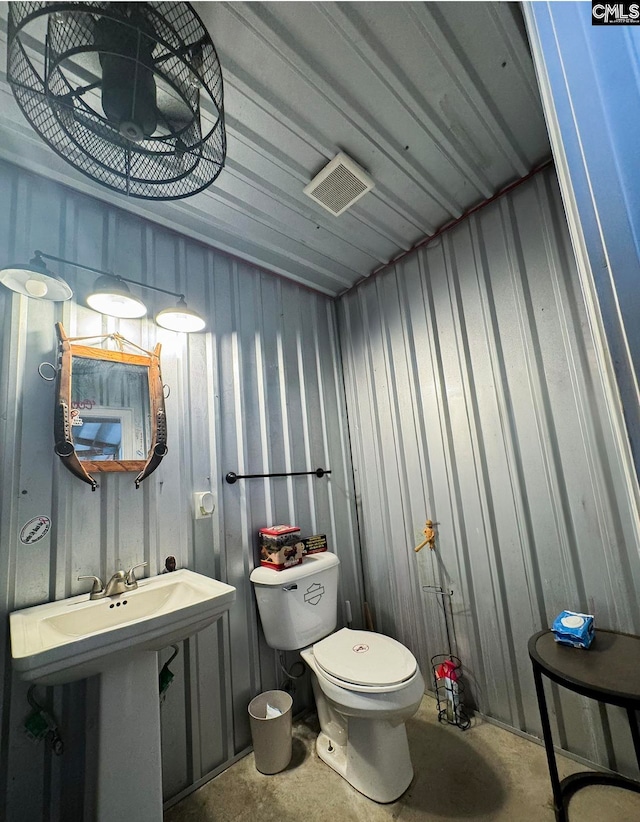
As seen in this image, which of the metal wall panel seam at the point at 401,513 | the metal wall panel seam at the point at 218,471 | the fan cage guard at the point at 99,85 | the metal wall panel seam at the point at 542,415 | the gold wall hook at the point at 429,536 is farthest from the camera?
the metal wall panel seam at the point at 401,513

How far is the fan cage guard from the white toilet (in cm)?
168

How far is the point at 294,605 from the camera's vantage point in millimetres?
1647

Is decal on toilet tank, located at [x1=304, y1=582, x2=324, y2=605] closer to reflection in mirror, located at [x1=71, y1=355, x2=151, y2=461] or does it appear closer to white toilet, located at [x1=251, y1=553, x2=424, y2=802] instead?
white toilet, located at [x1=251, y1=553, x2=424, y2=802]

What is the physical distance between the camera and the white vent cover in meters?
1.45

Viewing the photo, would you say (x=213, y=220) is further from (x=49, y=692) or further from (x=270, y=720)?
(x=270, y=720)

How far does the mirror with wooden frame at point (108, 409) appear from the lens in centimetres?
131

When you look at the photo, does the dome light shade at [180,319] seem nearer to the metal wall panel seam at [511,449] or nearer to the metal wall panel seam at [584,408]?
the metal wall panel seam at [511,449]

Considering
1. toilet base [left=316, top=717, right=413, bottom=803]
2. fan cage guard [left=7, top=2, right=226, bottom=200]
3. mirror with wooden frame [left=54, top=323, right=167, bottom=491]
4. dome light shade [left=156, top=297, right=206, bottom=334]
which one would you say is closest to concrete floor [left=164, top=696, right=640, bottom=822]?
toilet base [left=316, top=717, right=413, bottom=803]

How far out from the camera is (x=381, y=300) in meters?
2.22

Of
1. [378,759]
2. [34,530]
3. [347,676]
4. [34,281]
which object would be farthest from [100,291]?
[378,759]

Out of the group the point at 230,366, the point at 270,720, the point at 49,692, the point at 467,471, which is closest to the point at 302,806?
the point at 270,720

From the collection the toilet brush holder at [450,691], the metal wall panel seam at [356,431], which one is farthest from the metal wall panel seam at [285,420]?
the toilet brush holder at [450,691]

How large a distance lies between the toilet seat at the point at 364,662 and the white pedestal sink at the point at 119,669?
1.85 ft

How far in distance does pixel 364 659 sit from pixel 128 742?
86cm
